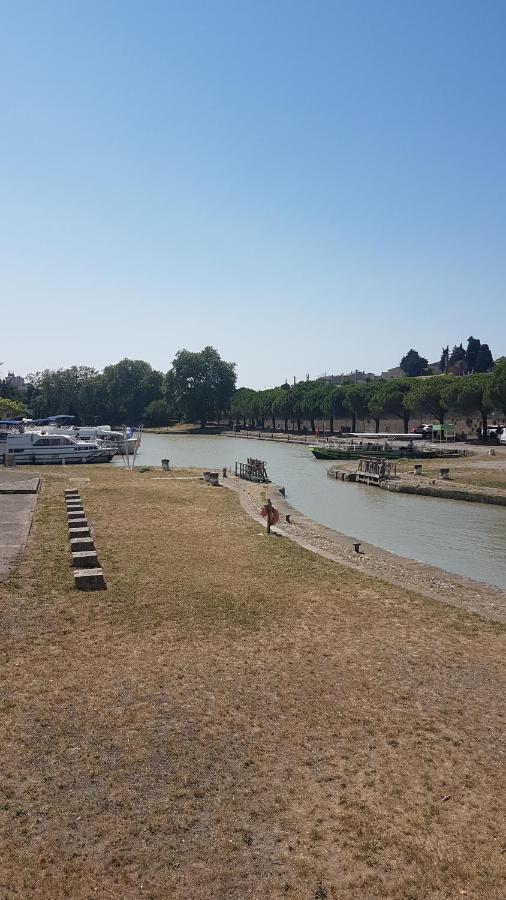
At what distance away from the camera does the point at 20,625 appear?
11.4 meters

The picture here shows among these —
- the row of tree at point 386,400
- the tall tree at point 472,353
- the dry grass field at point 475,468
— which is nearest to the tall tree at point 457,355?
the tall tree at point 472,353

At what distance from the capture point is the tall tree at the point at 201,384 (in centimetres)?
12888

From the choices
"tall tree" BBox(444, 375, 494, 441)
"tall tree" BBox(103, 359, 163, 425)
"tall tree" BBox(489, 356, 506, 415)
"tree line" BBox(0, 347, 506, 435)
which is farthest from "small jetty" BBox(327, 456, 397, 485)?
"tall tree" BBox(103, 359, 163, 425)

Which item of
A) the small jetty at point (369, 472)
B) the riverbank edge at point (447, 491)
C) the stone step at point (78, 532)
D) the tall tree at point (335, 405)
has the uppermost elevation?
the tall tree at point (335, 405)

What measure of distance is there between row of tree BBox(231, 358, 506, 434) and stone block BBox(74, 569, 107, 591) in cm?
6365

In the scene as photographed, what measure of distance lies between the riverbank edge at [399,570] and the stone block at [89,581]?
624 cm

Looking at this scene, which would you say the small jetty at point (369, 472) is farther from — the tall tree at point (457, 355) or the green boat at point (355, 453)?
the tall tree at point (457, 355)

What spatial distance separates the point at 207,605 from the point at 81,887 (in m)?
7.67

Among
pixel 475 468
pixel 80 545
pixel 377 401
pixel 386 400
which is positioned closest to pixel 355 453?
pixel 475 468

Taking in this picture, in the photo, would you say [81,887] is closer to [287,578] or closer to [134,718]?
[134,718]

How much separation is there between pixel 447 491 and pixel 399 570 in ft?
74.6

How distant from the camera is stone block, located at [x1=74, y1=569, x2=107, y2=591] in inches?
543

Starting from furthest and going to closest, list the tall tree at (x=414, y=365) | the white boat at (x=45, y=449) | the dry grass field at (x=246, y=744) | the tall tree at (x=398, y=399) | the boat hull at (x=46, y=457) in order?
the tall tree at (x=414, y=365)
the tall tree at (x=398, y=399)
the white boat at (x=45, y=449)
the boat hull at (x=46, y=457)
the dry grass field at (x=246, y=744)

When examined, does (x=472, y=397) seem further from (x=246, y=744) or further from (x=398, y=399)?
(x=246, y=744)
